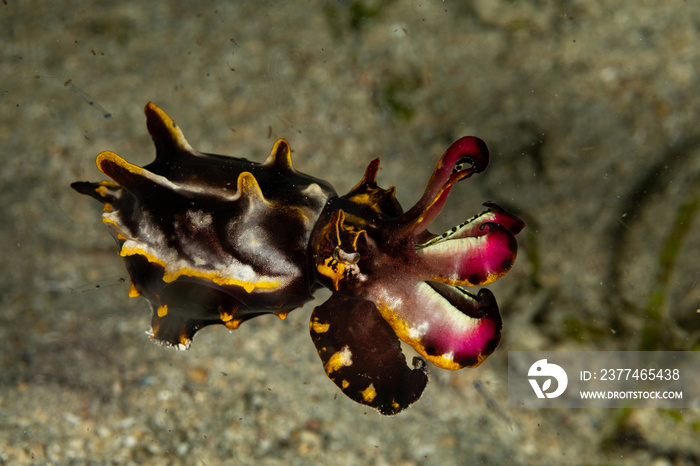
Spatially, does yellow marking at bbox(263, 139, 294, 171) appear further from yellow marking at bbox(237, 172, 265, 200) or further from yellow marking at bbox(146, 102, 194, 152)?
yellow marking at bbox(146, 102, 194, 152)

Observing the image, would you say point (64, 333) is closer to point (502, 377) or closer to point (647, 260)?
point (502, 377)

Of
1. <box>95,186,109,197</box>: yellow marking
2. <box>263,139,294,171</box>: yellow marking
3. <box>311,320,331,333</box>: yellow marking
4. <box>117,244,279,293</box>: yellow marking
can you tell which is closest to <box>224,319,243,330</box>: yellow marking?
<box>117,244,279,293</box>: yellow marking

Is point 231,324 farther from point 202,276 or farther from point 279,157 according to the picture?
point 279,157

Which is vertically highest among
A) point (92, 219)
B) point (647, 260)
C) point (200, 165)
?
point (647, 260)

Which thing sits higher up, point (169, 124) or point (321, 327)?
point (169, 124)

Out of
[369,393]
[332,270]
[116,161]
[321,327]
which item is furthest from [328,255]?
[116,161]

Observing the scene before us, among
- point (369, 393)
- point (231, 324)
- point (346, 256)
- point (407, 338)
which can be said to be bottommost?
point (231, 324)

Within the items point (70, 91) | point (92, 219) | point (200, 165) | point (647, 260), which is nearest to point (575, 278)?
point (647, 260)
